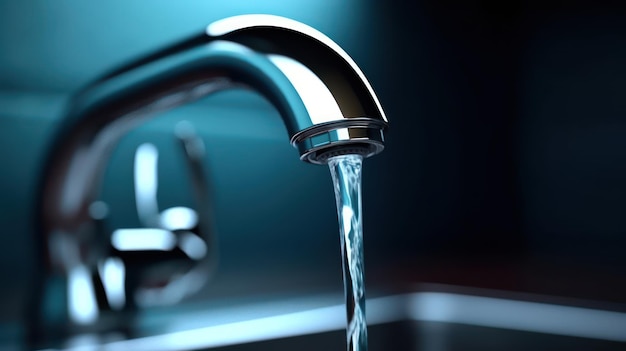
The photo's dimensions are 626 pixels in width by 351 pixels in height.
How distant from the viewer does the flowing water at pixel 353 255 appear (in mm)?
284

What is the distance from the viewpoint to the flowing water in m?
0.28

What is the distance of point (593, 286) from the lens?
2.98ft

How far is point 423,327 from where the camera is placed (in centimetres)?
68

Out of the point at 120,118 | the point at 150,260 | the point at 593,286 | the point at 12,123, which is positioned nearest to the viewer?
the point at 120,118

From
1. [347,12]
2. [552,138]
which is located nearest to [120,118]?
[347,12]

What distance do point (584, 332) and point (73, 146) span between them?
0.46 m

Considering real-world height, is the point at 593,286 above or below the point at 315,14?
below

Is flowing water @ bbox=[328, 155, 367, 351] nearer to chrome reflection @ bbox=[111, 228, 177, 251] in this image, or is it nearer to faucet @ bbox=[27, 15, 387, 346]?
faucet @ bbox=[27, 15, 387, 346]

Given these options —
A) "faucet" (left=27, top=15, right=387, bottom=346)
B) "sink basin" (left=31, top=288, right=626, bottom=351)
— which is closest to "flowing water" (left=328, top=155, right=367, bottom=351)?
"faucet" (left=27, top=15, right=387, bottom=346)

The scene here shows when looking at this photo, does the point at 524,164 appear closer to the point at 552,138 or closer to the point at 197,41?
the point at 552,138

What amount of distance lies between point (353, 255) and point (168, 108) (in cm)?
16

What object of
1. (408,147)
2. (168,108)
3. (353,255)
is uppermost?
(408,147)

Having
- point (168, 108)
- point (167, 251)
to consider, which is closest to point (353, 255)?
point (168, 108)

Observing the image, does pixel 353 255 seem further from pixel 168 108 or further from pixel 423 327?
pixel 423 327
